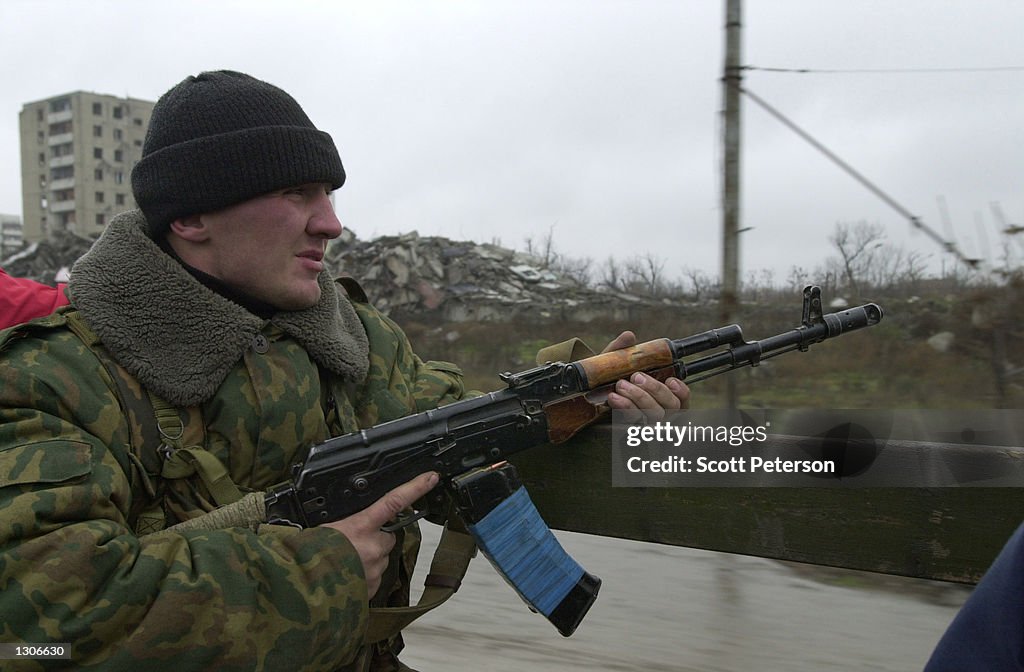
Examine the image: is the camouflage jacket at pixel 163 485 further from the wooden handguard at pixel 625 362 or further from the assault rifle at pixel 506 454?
the wooden handguard at pixel 625 362

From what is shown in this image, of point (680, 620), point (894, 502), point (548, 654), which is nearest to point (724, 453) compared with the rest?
point (894, 502)

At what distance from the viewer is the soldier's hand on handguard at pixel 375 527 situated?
1.72 m

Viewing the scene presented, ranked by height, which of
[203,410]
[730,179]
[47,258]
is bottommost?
[203,410]

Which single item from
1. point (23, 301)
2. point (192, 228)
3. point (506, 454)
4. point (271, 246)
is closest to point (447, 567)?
point (506, 454)

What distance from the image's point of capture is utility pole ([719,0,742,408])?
4164 mm

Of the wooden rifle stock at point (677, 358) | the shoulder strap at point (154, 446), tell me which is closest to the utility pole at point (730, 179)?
the wooden rifle stock at point (677, 358)

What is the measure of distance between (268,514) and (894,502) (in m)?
1.27

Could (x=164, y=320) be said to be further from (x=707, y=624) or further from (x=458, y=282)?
(x=458, y=282)

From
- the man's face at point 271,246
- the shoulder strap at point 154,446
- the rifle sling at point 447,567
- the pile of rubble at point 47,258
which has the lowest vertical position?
the rifle sling at point 447,567

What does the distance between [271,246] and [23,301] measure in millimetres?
1127

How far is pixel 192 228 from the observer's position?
188cm

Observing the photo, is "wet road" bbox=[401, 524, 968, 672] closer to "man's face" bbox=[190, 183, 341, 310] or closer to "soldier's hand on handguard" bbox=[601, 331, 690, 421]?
"soldier's hand on handguard" bbox=[601, 331, 690, 421]

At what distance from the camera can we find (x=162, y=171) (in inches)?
72.9

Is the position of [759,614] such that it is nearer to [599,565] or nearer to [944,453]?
[599,565]
